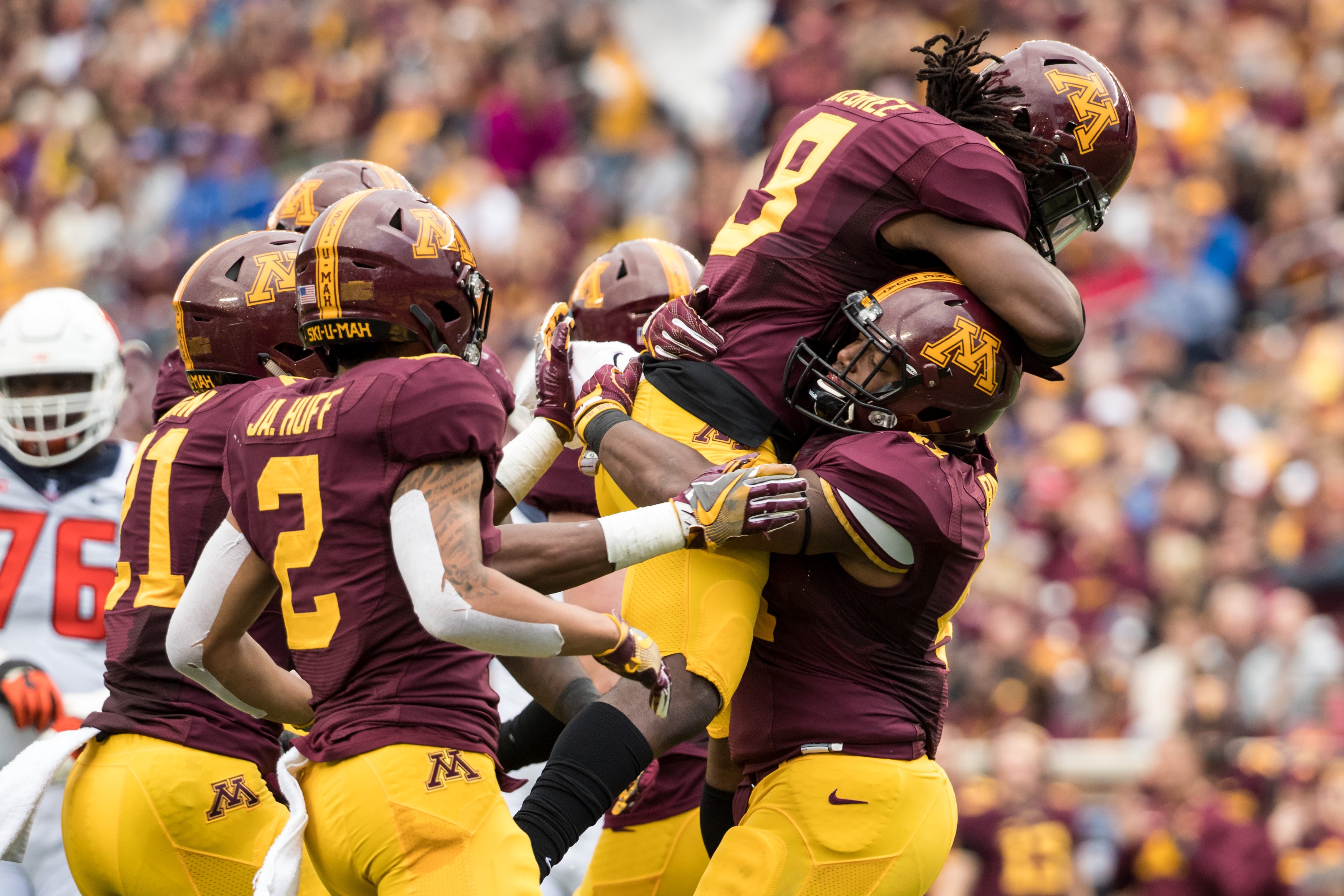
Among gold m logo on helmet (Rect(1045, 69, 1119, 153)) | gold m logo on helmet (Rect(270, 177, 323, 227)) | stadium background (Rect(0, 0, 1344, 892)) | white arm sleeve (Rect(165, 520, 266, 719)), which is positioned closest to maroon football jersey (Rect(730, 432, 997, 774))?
gold m logo on helmet (Rect(1045, 69, 1119, 153))

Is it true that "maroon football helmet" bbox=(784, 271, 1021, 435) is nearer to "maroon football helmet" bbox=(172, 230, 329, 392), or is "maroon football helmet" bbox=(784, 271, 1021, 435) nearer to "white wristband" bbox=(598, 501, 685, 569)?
"white wristband" bbox=(598, 501, 685, 569)

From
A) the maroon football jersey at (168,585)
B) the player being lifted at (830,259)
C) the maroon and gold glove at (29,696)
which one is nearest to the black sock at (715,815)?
the player being lifted at (830,259)

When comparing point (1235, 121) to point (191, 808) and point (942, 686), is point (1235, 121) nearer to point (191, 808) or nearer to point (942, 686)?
point (942, 686)

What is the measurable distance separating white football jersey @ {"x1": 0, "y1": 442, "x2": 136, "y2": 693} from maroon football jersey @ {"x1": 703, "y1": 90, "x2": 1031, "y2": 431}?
8.22ft

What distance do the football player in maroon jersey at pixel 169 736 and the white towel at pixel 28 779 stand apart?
5 centimetres

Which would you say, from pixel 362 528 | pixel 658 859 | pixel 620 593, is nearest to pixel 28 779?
pixel 362 528

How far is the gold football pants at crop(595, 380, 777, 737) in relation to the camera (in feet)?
12.0

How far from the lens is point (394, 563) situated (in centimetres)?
337

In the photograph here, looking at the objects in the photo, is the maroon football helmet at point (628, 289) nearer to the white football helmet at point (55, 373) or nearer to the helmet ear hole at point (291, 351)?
the helmet ear hole at point (291, 351)

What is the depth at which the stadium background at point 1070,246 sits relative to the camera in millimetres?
9602

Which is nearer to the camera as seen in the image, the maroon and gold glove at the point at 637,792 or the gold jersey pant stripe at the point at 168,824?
the gold jersey pant stripe at the point at 168,824

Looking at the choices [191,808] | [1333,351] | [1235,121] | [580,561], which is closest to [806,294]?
[580,561]

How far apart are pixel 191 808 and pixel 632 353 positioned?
163 cm

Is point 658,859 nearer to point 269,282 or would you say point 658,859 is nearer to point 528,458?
point 528,458
